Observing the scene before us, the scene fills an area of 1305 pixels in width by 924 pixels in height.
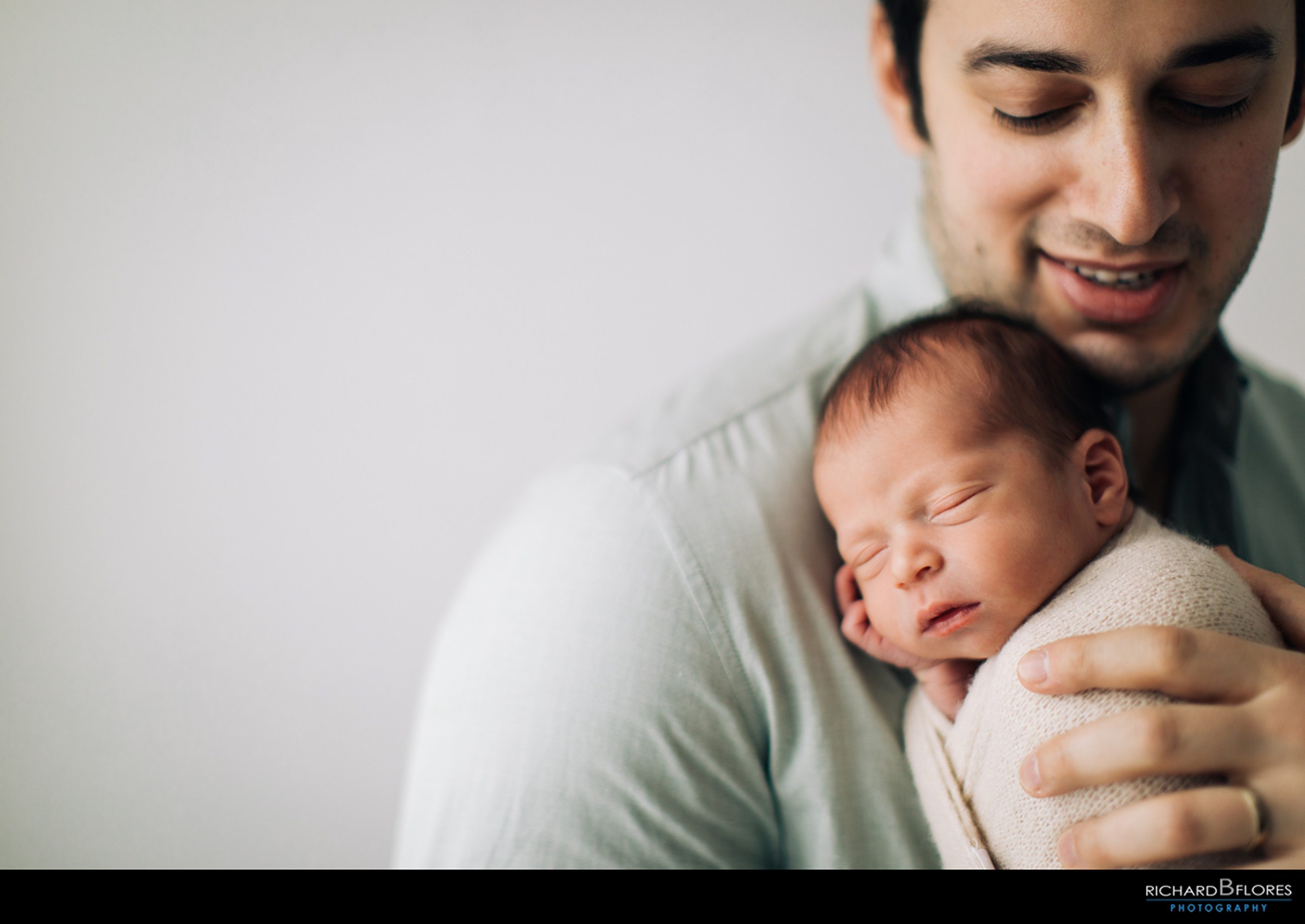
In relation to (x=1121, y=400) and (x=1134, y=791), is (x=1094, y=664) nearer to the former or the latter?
(x=1134, y=791)

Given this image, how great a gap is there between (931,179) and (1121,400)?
16.2 inches

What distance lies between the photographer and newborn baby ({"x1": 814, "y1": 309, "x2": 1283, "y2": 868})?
0.75 metres

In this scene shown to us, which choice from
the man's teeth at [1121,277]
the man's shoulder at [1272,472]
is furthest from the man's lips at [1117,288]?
the man's shoulder at [1272,472]

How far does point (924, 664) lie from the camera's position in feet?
2.83

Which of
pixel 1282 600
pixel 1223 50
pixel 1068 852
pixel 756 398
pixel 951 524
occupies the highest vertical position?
pixel 1223 50

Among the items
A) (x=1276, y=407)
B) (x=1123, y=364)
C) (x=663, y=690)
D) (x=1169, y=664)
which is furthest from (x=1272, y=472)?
(x=663, y=690)

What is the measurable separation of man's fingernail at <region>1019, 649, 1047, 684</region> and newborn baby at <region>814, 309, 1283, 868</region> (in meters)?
0.02

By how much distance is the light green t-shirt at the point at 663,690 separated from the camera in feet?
2.52

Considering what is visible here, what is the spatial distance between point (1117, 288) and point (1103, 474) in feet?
0.91

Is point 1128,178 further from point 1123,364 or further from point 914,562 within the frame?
point 914,562

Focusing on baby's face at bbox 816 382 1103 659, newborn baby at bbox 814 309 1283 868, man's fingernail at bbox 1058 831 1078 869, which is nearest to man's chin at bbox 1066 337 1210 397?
newborn baby at bbox 814 309 1283 868

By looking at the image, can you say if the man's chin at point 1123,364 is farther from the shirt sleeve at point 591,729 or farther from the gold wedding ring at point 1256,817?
the shirt sleeve at point 591,729

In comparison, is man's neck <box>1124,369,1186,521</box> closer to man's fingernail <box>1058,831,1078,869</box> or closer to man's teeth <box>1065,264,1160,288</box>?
man's teeth <box>1065,264,1160,288</box>
